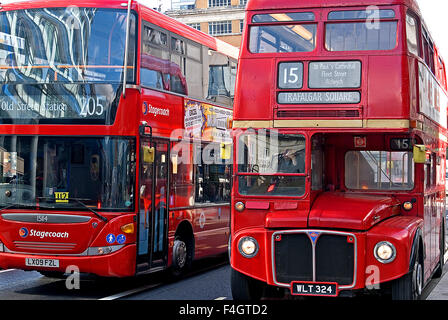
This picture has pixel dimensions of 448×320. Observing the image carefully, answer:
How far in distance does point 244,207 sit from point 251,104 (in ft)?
4.62

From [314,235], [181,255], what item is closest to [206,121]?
[181,255]

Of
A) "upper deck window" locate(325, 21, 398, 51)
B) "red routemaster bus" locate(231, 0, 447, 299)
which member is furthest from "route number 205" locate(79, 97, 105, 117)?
"upper deck window" locate(325, 21, 398, 51)

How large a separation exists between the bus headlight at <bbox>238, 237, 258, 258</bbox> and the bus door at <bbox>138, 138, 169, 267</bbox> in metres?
3.25

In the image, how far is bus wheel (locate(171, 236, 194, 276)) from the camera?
14.2 meters

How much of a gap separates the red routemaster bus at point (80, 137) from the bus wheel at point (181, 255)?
26.0 inches


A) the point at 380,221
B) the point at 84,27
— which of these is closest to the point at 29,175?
the point at 84,27

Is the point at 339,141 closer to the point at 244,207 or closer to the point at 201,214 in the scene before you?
the point at 244,207

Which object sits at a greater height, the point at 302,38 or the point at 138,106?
the point at 302,38

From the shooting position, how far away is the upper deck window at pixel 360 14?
1059 cm

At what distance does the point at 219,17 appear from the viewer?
72.2 m

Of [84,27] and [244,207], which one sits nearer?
[244,207]

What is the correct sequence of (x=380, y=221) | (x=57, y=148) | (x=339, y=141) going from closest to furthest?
(x=380, y=221)
(x=339, y=141)
(x=57, y=148)

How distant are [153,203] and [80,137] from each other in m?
1.82

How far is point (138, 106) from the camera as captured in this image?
41.5 feet
